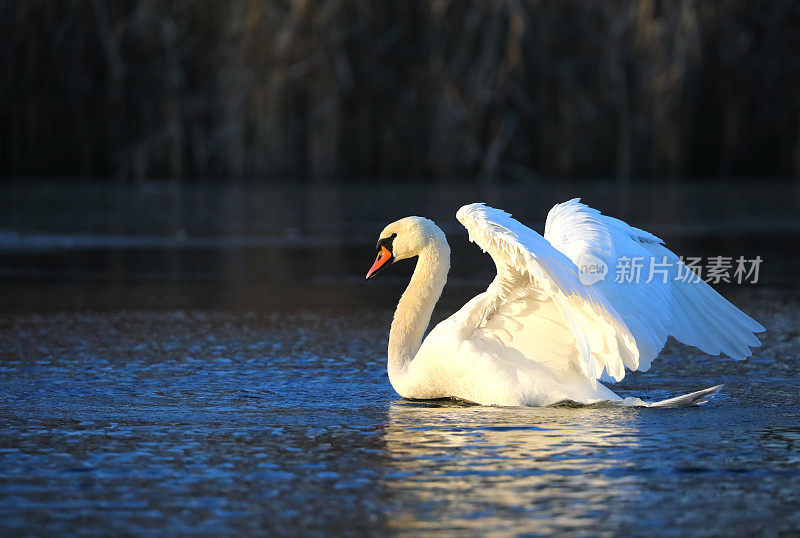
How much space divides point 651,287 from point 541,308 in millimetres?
Result: 535

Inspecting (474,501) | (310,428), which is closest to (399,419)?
(310,428)

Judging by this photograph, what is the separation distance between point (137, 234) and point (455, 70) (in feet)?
34.5

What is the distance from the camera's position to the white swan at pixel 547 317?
6.10 metres

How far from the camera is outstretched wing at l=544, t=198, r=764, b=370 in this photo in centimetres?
654

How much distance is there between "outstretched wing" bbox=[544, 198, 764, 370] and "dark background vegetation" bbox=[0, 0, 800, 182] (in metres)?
18.0

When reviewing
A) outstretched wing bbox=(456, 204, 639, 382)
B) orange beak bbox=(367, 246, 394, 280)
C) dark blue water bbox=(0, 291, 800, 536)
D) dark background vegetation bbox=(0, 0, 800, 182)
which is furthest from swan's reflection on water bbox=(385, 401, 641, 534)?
dark background vegetation bbox=(0, 0, 800, 182)

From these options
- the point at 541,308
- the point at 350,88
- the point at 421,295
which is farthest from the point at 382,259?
the point at 350,88

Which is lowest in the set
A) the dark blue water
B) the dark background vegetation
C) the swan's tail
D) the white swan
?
the dark blue water

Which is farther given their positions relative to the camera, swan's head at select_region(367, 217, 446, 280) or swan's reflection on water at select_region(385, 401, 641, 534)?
swan's head at select_region(367, 217, 446, 280)

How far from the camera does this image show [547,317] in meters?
6.69

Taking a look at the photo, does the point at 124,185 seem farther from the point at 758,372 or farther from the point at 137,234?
the point at 758,372

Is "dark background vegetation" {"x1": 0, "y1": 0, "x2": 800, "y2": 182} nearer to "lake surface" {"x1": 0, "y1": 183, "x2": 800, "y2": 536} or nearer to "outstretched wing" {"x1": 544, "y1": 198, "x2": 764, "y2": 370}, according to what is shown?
"lake surface" {"x1": 0, "y1": 183, "x2": 800, "y2": 536}

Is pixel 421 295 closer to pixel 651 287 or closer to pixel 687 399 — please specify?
pixel 651 287

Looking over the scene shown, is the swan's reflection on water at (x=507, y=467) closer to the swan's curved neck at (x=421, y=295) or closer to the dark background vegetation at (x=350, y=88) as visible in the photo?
the swan's curved neck at (x=421, y=295)
